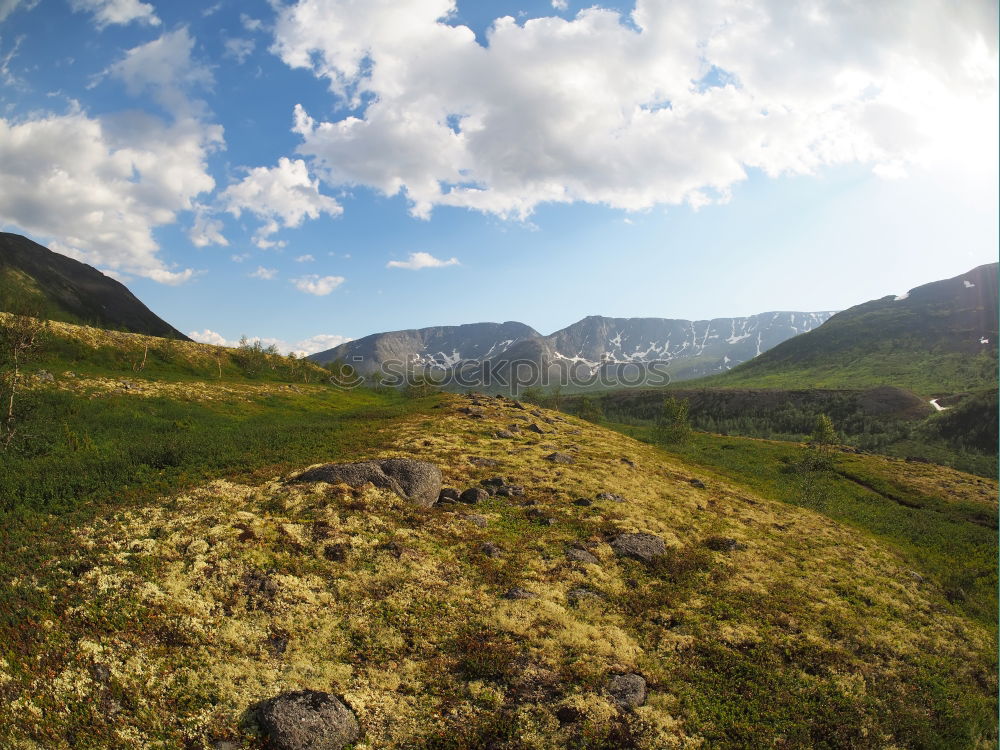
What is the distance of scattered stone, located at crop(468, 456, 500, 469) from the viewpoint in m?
41.5

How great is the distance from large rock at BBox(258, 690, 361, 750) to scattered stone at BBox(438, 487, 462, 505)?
58.3ft

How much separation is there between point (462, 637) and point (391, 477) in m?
15.2

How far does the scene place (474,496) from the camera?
32.5 m

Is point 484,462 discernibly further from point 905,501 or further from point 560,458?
point 905,501

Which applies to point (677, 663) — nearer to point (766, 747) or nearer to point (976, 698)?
point (766, 747)

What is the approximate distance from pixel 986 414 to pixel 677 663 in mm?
166309

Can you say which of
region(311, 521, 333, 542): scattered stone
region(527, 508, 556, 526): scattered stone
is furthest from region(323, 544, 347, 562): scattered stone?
region(527, 508, 556, 526): scattered stone

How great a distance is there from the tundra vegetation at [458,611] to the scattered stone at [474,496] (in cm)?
111

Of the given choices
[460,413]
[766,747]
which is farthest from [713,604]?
[460,413]

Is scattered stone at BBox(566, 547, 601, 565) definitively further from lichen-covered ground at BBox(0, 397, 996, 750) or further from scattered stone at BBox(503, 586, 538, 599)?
scattered stone at BBox(503, 586, 538, 599)

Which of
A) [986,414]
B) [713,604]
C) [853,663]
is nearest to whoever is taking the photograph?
[853,663]

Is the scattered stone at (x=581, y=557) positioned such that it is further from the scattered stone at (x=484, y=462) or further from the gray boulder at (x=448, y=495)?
the scattered stone at (x=484, y=462)

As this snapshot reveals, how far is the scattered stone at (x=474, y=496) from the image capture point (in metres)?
32.3

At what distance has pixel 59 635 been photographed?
1405 cm
